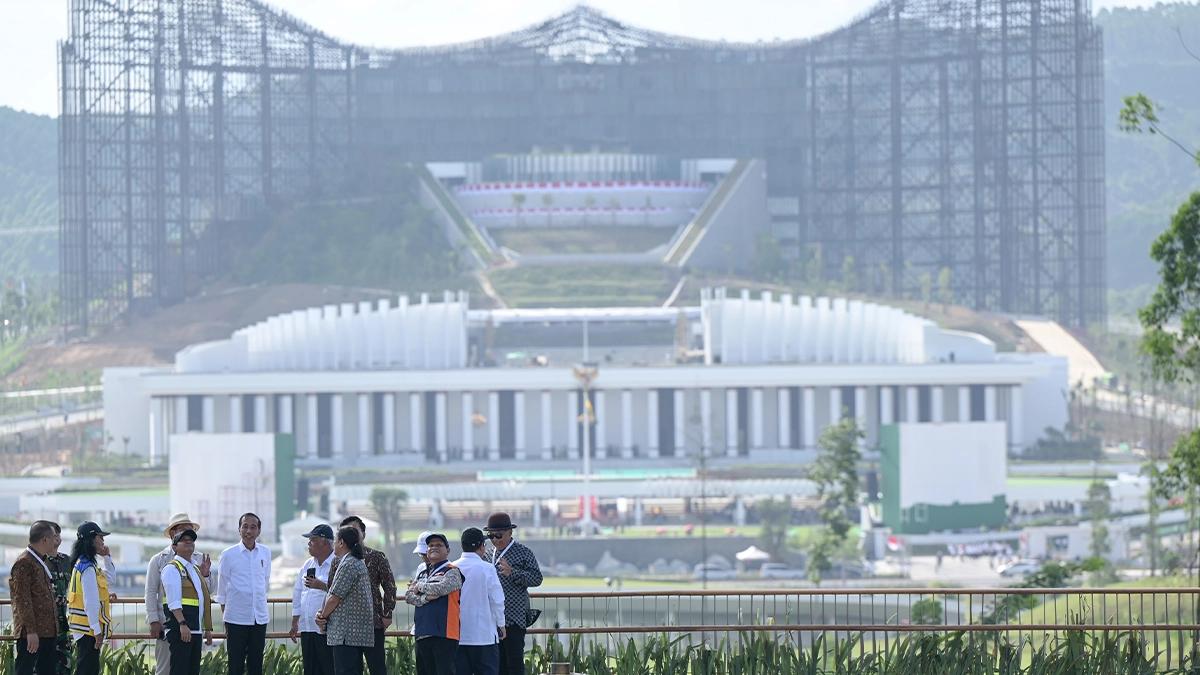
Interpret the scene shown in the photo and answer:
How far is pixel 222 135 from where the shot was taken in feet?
398

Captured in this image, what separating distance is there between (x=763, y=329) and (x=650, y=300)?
1121 centimetres

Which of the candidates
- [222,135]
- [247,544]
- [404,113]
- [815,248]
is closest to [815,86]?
[815,248]

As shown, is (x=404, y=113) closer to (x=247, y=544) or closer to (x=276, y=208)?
(x=276, y=208)

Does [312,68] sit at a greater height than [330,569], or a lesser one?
greater

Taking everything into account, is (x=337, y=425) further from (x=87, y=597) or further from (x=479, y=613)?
(x=479, y=613)

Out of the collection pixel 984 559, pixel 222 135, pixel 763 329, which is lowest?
pixel 984 559

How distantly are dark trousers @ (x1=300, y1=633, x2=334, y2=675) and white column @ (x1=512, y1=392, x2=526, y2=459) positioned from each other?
6568 cm

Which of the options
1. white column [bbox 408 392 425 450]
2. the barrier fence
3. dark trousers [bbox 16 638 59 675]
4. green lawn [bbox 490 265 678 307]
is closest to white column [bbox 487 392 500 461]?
white column [bbox 408 392 425 450]

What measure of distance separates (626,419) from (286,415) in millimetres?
11040

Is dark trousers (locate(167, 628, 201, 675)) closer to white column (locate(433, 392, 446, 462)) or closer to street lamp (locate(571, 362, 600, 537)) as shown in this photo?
street lamp (locate(571, 362, 600, 537))

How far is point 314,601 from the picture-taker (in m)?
22.5

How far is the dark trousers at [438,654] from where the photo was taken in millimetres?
21578

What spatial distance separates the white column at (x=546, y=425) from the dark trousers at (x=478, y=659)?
66.5m

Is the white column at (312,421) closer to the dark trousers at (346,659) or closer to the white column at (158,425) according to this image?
the white column at (158,425)
